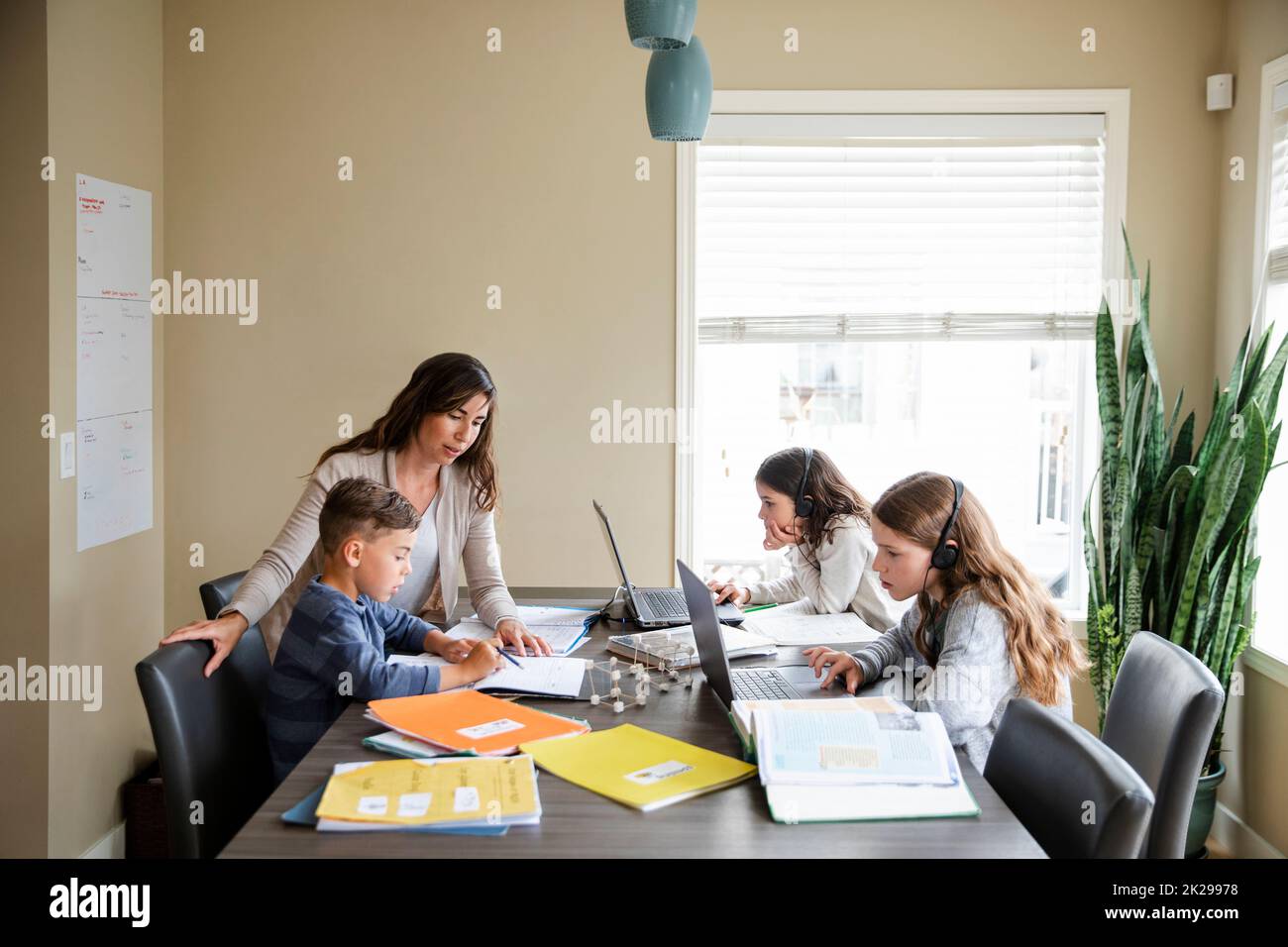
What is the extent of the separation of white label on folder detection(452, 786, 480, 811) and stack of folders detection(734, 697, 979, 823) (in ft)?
1.31

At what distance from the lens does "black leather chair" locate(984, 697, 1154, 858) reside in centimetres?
140

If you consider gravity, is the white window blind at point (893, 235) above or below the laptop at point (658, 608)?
above

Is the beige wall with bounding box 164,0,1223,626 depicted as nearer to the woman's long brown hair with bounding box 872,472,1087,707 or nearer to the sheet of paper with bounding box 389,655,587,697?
the sheet of paper with bounding box 389,655,587,697

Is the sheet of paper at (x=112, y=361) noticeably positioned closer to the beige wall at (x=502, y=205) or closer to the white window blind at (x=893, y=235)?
the beige wall at (x=502, y=205)

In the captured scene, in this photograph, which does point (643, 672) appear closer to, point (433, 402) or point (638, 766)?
point (638, 766)

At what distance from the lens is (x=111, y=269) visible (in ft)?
10.9

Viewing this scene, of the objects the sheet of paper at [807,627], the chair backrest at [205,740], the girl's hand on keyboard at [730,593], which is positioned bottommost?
the chair backrest at [205,740]

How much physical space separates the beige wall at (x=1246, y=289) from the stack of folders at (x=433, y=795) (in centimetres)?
264

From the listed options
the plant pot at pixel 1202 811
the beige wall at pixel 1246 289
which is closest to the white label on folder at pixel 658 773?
the plant pot at pixel 1202 811

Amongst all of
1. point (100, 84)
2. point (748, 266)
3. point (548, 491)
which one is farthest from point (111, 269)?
point (748, 266)

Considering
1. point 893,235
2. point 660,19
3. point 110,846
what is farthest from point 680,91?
point 110,846

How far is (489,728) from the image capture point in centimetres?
179

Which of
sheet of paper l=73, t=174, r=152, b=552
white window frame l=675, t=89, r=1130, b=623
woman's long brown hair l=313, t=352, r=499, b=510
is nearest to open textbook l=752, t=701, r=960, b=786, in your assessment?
woman's long brown hair l=313, t=352, r=499, b=510

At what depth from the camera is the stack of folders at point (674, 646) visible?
88.8 inches
